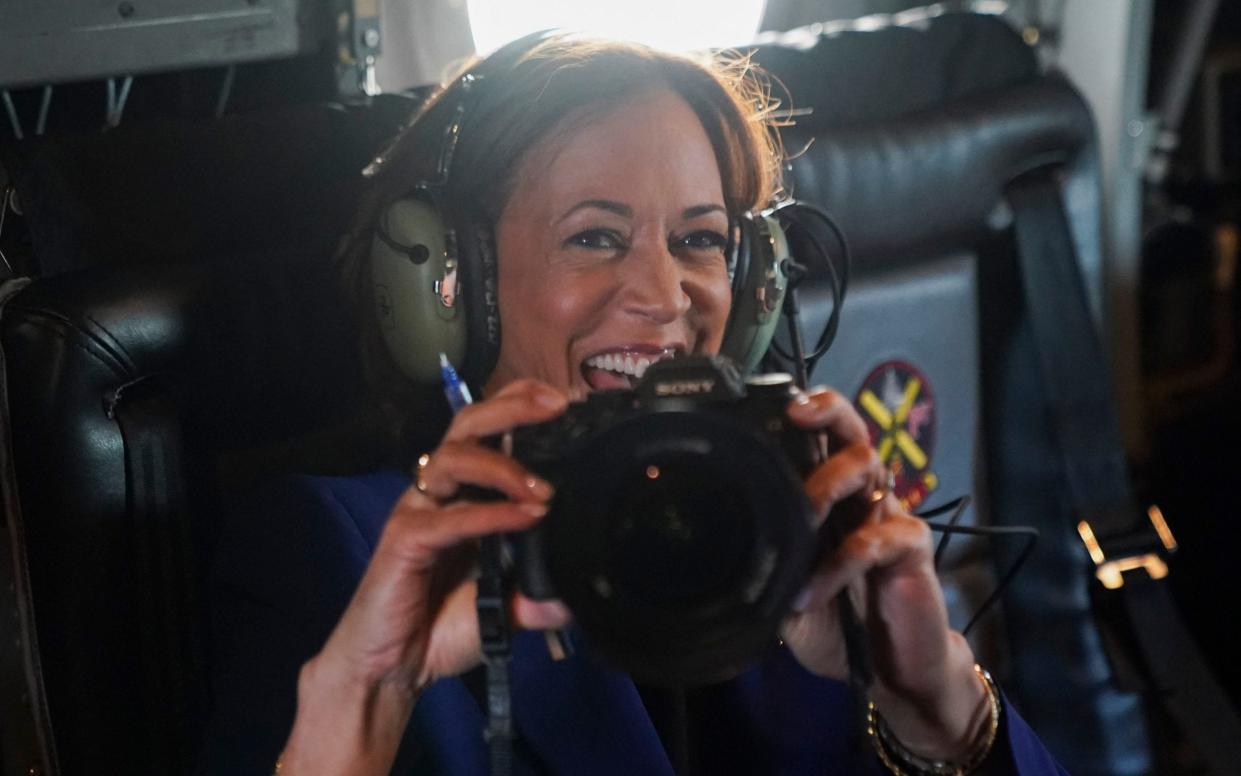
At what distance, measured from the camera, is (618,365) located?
1153 mm

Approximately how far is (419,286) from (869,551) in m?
0.40

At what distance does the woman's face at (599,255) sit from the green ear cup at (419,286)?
71mm

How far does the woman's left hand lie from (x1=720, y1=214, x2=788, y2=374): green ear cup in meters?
0.29

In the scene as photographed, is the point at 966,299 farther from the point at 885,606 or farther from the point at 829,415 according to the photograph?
the point at 829,415

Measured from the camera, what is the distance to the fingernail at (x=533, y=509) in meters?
0.77

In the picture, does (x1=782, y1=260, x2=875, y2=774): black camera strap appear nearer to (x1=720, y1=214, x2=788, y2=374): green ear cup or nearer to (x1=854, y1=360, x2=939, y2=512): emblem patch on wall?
(x1=720, y1=214, x2=788, y2=374): green ear cup

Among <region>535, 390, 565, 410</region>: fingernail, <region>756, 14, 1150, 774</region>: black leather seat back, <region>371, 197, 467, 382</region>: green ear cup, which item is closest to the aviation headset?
<region>371, 197, 467, 382</region>: green ear cup

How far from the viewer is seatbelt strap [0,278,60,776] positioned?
3.45 ft

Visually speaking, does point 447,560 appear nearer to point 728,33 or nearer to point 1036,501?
point 1036,501

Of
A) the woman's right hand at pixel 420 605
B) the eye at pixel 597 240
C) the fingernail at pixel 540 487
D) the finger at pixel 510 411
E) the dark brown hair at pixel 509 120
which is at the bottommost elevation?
the woman's right hand at pixel 420 605

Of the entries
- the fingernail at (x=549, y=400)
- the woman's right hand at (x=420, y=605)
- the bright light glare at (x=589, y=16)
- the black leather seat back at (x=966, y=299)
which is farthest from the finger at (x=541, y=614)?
the bright light glare at (x=589, y=16)

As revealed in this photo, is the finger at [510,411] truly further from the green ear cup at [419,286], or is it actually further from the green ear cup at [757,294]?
the green ear cup at [757,294]

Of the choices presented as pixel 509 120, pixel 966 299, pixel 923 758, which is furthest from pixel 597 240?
pixel 966 299

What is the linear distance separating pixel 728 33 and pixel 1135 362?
0.86 m
